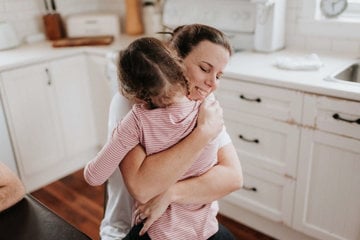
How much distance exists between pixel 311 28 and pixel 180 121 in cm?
156

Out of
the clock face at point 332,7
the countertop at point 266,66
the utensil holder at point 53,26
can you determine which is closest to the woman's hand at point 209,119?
the countertop at point 266,66

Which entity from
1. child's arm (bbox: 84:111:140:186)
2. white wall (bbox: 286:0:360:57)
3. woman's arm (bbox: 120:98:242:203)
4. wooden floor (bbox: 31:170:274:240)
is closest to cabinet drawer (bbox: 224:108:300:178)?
wooden floor (bbox: 31:170:274:240)

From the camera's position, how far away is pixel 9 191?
0.97 m

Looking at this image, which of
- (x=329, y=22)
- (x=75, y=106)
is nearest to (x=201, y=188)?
(x=329, y=22)

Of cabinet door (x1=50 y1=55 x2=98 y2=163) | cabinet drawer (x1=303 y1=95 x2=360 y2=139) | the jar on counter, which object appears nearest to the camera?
cabinet drawer (x1=303 y1=95 x2=360 y2=139)

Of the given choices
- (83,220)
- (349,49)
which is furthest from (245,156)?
(83,220)

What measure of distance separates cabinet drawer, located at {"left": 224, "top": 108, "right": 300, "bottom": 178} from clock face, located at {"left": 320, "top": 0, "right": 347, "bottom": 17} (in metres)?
0.80

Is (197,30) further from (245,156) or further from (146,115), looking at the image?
(245,156)

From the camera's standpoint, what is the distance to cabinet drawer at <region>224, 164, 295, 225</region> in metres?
1.84

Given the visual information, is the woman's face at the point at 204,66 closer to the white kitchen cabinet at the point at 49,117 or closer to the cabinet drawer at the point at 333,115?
the cabinet drawer at the point at 333,115

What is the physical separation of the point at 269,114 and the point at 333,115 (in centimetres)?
31

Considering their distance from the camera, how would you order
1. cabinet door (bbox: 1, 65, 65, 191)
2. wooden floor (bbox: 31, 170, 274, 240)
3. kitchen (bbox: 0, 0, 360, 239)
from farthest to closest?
cabinet door (bbox: 1, 65, 65, 191), wooden floor (bbox: 31, 170, 274, 240), kitchen (bbox: 0, 0, 360, 239)

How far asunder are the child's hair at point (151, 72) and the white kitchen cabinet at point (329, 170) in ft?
3.02

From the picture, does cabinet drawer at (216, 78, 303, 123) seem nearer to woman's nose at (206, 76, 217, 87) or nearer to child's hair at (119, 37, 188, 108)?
woman's nose at (206, 76, 217, 87)
